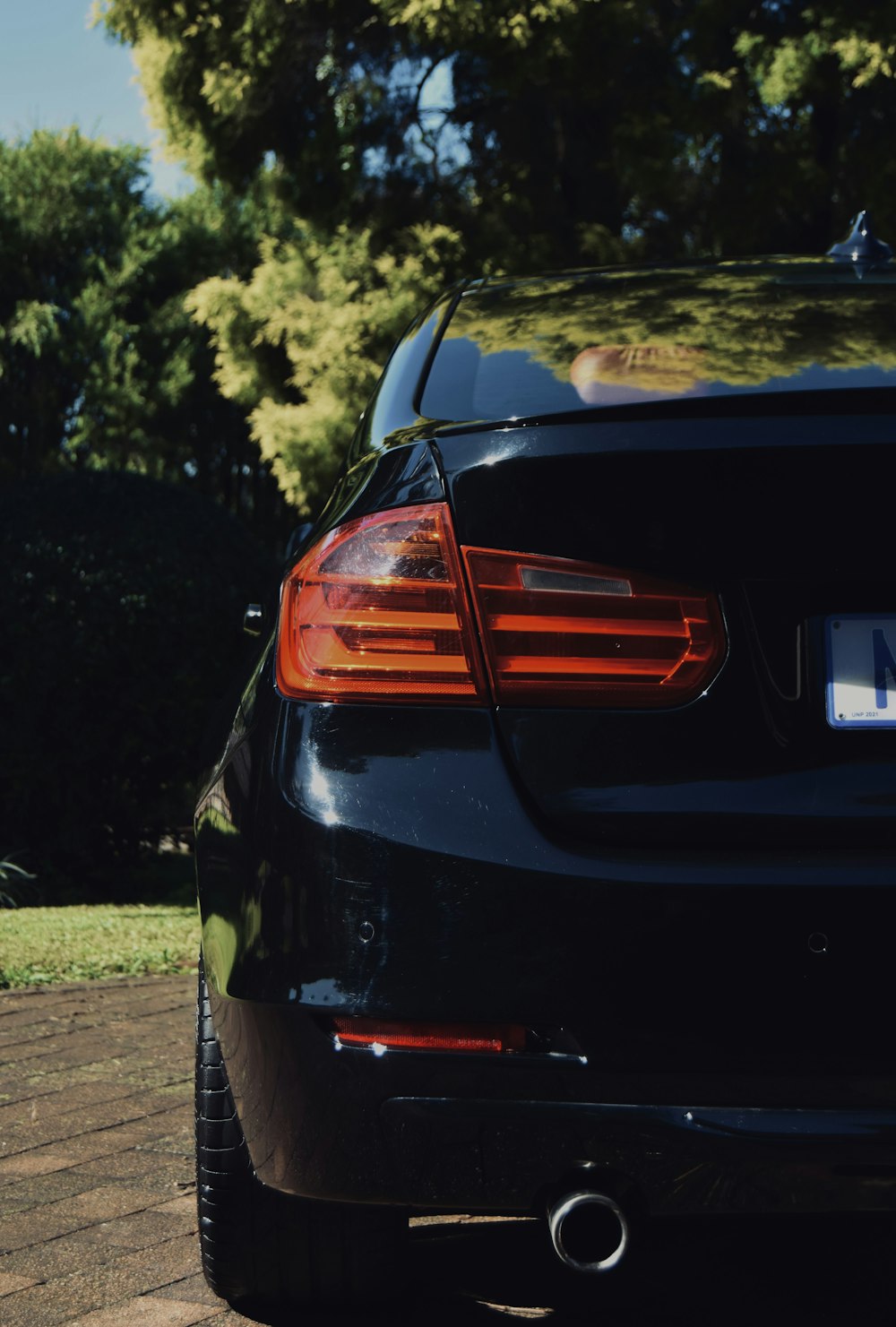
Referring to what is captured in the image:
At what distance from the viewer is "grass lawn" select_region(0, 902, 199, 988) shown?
5.54m

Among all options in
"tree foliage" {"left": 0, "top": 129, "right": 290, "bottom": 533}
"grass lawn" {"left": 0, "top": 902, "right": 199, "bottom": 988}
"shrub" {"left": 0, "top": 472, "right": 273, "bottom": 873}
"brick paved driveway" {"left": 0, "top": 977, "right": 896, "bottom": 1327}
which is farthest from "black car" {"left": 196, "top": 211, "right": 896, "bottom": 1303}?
"tree foliage" {"left": 0, "top": 129, "right": 290, "bottom": 533}

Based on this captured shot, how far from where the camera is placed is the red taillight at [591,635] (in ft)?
6.21

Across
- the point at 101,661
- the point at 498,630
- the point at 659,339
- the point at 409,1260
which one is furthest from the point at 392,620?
→ the point at 101,661

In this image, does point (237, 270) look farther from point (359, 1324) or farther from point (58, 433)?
point (359, 1324)

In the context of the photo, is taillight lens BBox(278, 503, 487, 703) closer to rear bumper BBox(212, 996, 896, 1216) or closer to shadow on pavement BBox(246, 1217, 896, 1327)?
rear bumper BBox(212, 996, 896, 1216)

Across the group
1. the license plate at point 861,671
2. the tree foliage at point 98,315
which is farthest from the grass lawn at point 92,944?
the tree foliage at point 98,315

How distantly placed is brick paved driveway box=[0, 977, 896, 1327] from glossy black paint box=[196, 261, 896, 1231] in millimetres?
371

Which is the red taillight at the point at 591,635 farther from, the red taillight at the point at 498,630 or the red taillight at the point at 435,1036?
the red taillight at the point at 435,1036

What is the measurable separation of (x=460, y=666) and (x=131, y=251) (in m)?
34.1

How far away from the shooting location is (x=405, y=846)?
1881 millimetres

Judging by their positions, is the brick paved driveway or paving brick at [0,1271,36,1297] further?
paving brick at [0,1271,36,1297]

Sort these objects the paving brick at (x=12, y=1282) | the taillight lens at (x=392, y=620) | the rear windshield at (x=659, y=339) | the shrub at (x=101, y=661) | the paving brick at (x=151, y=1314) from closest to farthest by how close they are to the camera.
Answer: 1. the taillight lens at (x=392, y=620)
2. the rear windshield at (x=659, y=339)
3. the paving brick at (x=151, y=1314)
4. the paving brick at (x=12, y=1282)
5. the shrub at (x=101, y=661)

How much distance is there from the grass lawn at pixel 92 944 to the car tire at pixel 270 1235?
10.5ft

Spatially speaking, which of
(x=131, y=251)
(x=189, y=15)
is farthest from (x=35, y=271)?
(x=189, y=15)
